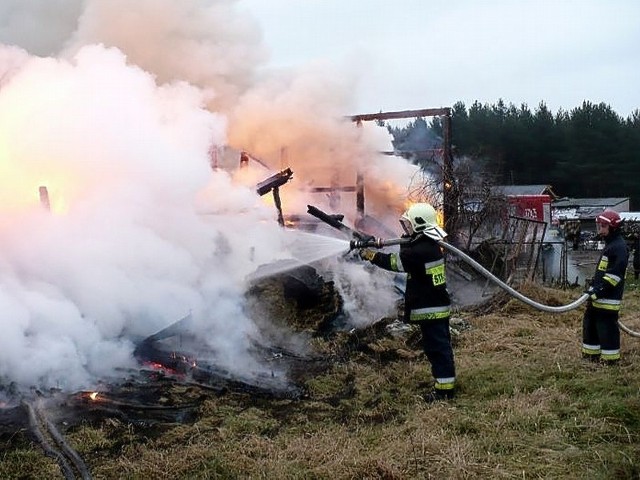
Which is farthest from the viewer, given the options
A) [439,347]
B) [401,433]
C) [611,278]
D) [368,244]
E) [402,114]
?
[402,114]

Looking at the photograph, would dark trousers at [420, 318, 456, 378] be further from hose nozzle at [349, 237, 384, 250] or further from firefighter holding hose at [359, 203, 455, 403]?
hose nozzle at [349, 237, 384, 250]

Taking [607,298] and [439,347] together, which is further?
[607,298]

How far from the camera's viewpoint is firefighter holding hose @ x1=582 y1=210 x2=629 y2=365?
682 centimetres

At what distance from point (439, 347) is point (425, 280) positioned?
67 cm

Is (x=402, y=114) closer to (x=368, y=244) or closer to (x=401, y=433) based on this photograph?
(x=368, y=244)

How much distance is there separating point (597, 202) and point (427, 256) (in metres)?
45.4

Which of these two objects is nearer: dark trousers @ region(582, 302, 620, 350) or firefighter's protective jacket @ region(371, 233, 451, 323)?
firefighter's protective jacket @ region(371, 233, 451, 323)

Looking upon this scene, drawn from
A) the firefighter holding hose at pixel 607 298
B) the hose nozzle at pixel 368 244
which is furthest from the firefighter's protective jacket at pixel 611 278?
the hose nozzle at pixel 368 244

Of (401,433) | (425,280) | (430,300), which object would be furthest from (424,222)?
(401,433)

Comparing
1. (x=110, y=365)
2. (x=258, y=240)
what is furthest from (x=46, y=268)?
(x=258, y=240)

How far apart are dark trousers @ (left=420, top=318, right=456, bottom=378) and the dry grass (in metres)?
0.30

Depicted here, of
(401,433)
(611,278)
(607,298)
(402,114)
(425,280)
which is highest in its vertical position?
(402,114)

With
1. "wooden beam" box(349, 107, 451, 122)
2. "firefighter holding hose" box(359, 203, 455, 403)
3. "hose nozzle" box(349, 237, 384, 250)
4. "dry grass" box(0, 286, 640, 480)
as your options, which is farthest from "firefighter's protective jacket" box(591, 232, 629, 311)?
"wooden beam" box(349, 107, 451, 122)

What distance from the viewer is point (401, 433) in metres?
4.97
